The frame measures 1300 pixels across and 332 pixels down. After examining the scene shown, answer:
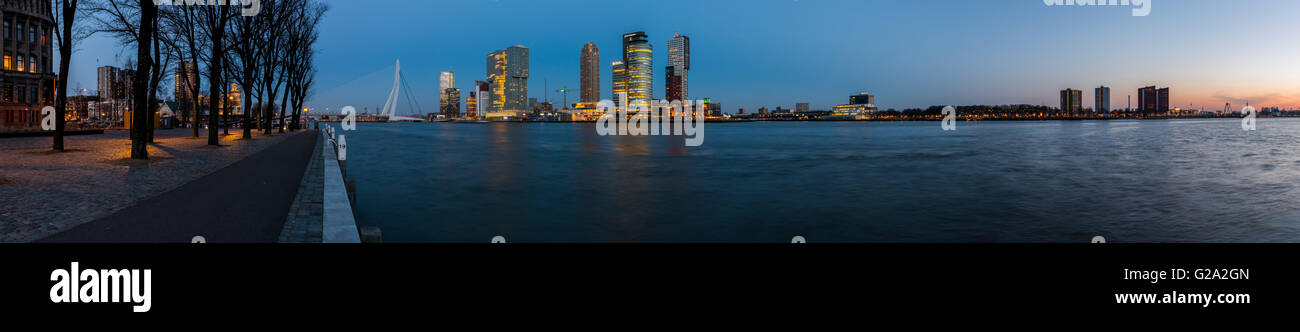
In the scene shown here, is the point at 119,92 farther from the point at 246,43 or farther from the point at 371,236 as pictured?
the point at 371,236

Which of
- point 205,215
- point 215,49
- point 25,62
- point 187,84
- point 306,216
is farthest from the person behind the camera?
point 25,62

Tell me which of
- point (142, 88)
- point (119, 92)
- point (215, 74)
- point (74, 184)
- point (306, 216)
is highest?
point (119, 92)

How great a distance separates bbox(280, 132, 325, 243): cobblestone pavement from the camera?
25.1 ft

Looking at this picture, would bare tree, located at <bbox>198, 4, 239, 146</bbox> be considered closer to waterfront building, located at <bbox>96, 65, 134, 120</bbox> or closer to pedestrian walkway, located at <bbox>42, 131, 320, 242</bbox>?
waterfront building, located at <bbox>96, 65, 134, 120</bbox>

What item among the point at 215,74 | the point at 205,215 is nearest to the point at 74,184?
the point at 205,215

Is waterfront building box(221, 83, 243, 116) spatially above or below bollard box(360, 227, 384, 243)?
above

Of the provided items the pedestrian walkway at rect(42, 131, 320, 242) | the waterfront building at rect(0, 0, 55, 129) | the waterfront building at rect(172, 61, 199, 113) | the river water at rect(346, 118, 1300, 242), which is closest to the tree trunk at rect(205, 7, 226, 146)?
the waterfront building at rect(172, 61, 199, 113)

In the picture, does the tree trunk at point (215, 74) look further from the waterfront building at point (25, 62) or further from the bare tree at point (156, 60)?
the waterfront building at point (25, 62)

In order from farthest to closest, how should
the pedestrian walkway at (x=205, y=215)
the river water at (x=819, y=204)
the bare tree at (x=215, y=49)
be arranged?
the bare tree at (x=215, y=49), the river water at (x=819, y=204), the pedestrian walkway at (x=205, y=215)

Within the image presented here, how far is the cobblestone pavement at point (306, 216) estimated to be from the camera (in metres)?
7.66

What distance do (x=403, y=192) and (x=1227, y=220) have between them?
69.0 feet

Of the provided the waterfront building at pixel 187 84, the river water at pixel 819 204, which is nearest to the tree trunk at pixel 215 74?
the waterfront building at pixel 187 84

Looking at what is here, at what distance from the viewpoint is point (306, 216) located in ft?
30.5
